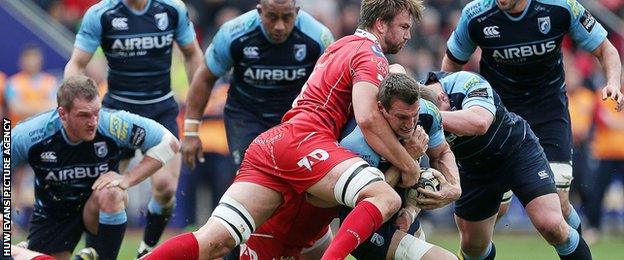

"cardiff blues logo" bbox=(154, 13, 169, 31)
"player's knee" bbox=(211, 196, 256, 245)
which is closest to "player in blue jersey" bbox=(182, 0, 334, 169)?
"cardiff blues logo" bbox=(154, 13, 169, 31)

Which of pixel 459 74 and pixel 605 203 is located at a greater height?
pixel 459 74

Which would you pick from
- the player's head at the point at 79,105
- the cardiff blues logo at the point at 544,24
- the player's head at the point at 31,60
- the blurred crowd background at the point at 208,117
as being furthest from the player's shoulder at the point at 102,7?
the player's head at the point at 31,60

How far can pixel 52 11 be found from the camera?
61.4 ft

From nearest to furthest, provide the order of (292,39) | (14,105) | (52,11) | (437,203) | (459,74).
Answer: (437,203) < (459,74) < (292,39) < (14,105) < (52,11)

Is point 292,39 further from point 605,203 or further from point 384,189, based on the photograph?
point 605,203

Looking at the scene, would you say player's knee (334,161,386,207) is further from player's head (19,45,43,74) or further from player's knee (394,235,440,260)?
player's head (19,45,43,74)

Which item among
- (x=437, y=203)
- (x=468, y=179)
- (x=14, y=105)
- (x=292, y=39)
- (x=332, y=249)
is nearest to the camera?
(x=332, y=249)

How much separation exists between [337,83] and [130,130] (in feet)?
6.68

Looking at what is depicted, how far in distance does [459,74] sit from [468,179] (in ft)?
3.59

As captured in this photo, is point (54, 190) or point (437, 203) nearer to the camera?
point (437, 203)

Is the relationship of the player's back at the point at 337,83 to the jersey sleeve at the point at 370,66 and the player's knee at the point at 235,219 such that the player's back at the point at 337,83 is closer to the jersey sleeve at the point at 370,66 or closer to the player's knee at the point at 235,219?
the jersey sleeve at the point at 370,66

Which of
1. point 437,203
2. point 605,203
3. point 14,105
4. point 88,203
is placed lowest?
point 605,203

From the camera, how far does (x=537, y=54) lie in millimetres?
10516

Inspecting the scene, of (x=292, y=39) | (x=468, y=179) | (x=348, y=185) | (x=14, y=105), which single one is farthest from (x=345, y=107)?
(x=14, y=105)
